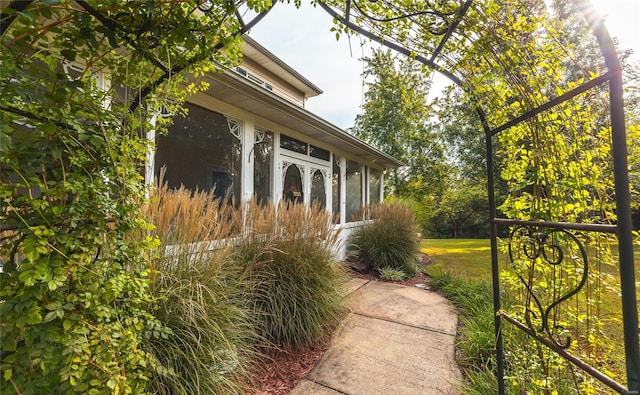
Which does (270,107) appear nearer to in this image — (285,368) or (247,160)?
(247,160)

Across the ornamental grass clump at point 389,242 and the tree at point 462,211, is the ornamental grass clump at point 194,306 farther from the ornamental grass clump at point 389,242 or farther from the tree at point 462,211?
the tree at point 462,211

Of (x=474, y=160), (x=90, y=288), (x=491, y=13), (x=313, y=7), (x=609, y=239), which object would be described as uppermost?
(x=474, y=160)

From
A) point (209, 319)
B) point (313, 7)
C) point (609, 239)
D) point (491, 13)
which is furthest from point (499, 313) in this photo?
point (313, 7)

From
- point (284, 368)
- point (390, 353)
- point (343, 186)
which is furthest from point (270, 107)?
point (343, 186)

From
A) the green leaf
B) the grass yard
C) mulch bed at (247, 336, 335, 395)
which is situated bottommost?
mulch bed at (247, 336, 335, 395)

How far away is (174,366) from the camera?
181 centimetres

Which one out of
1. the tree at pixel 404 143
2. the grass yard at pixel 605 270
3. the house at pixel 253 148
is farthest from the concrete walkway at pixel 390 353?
the tree at pixel 404 143

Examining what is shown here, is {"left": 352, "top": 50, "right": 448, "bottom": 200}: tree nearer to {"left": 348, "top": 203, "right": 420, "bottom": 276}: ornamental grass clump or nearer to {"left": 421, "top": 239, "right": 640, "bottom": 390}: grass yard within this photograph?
{"left": 421, "top": 239, "right": 640, "bottom": 390}: grass yard

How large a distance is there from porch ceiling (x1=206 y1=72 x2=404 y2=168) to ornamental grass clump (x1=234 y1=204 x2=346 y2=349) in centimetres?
142

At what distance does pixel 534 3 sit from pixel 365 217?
5.96 metres

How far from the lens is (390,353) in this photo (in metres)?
2.79

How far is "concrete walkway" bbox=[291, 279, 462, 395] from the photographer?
229 centimetres

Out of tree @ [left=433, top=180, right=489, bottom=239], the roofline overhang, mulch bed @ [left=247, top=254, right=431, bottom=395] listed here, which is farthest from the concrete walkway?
tree @ [left=433, top=180, right=489, bottom=239]

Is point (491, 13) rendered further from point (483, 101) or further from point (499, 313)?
point (499, 313)
